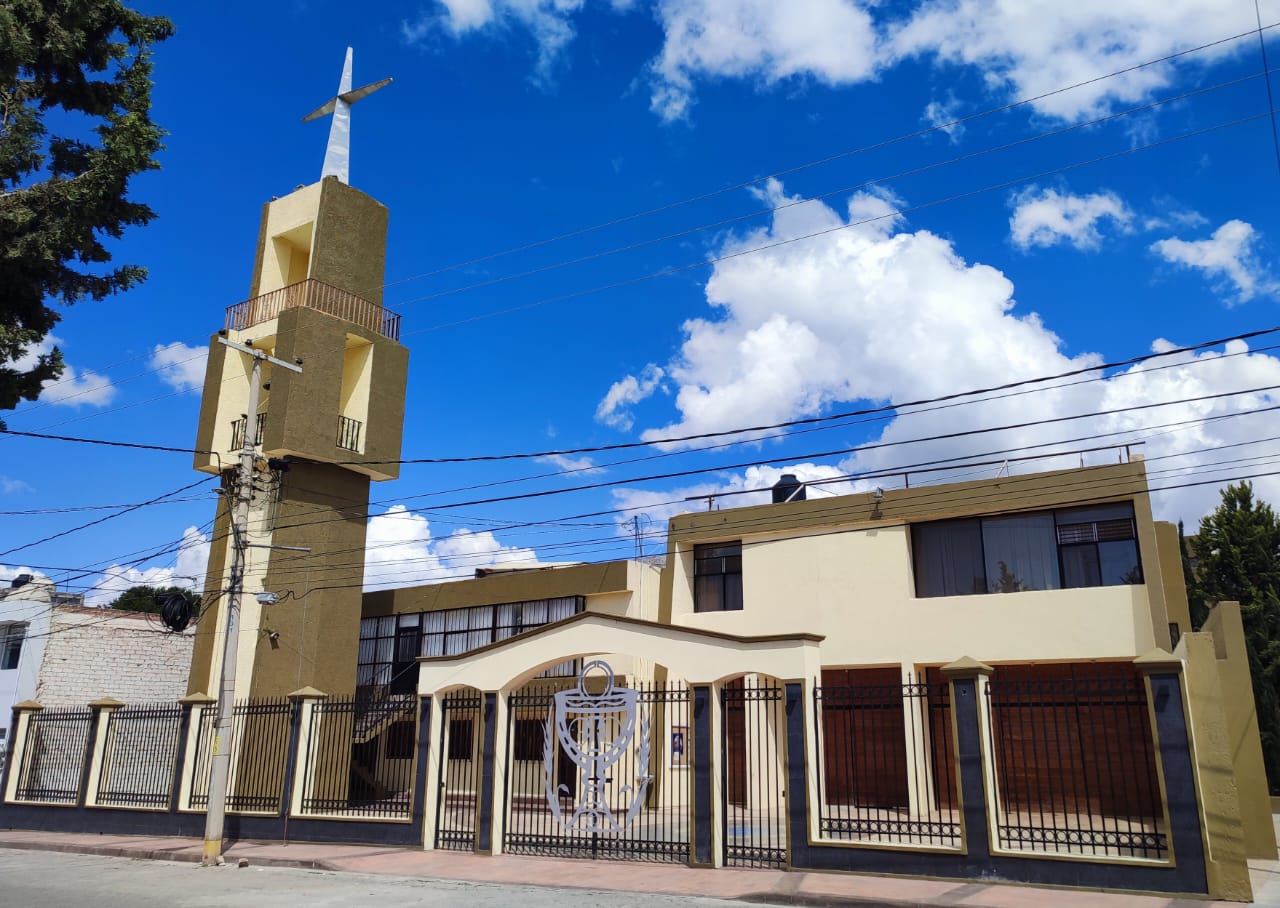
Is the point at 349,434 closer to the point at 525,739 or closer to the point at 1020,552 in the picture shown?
the point at 525,739

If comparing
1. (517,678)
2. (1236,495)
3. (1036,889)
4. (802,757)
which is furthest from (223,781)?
(1236,495)

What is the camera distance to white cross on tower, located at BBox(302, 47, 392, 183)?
27188mm

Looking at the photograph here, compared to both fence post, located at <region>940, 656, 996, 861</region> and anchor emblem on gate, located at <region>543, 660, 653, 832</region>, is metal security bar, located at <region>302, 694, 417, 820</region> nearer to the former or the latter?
anchor emblem on gate, located at <region>543, 660, 653, 832</region>

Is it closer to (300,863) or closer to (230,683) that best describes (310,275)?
(230,683)

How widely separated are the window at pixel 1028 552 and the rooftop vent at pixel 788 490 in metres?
3.16

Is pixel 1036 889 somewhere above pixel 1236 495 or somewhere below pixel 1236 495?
below

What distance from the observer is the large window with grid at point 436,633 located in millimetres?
25750

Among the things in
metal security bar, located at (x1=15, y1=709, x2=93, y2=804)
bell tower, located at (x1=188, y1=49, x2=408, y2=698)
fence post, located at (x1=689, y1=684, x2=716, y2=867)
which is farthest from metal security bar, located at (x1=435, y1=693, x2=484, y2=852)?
metal security bar, located at (x1=15, y1=709, x2=93, y2=804)

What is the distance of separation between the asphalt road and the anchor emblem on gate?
1.01 metres

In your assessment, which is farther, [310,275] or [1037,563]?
[310,275]

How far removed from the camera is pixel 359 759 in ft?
83.5

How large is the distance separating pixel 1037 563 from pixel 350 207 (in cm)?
2000

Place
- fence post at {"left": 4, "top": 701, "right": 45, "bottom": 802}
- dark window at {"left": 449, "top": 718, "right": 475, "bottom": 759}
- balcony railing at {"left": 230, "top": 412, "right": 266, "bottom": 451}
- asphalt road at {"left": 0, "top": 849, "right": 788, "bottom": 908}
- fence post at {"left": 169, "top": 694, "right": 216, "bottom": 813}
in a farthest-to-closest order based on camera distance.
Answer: balcony railing at {"left": 230, "top": 412, "right": 266, "bottom": 451} < fence post at {"left": 4, "top": 701, "right": 45, "bottom": 802} < fence post at {"left": 169, "top": 694, "right": 216, "bottom": 813} < dark window at {"left": 449, "top": 718, "right": 475, "bottom": 759} < asphalt road at {"left": 0, "top": 849, "right": 788, "bottom": 908}

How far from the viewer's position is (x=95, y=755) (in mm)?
20297
